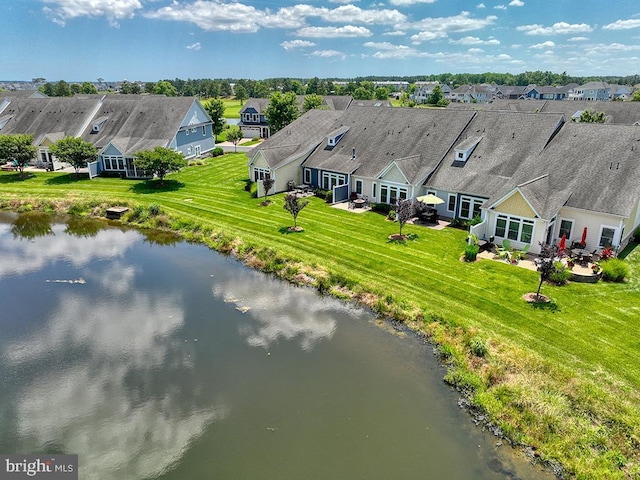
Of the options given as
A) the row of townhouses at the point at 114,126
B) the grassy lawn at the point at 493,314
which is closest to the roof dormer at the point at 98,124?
the row of townhouses at the point at 114,126

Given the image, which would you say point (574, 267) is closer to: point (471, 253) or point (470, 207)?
point (471, 253)

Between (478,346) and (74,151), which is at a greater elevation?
(74,151)

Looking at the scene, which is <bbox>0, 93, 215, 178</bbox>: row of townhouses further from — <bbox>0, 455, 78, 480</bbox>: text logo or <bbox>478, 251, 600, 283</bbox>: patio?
<bbox>0, 455, 78, 480</bbox>: text logo

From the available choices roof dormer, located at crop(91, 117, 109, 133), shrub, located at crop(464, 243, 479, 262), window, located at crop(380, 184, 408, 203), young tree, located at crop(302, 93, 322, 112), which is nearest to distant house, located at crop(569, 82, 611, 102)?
young tree, located at crop(302, 93, 322, 112)

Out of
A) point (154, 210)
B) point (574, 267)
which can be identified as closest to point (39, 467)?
point (154, 210)

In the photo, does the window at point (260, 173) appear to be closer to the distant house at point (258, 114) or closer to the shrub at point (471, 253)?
the shrub at point (471, 253)
